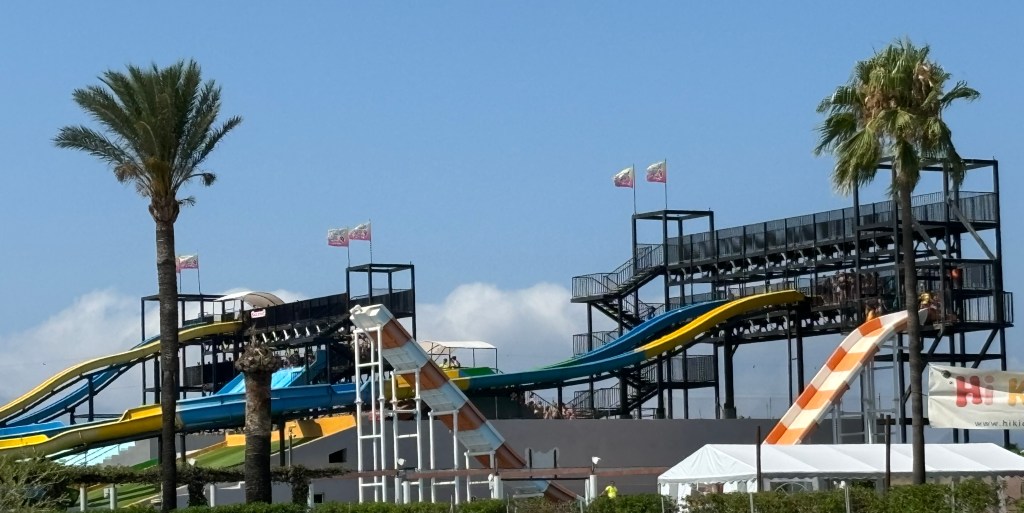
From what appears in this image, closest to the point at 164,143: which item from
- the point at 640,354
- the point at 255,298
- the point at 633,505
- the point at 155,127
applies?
the point at 155,127

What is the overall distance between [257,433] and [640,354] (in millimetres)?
22026

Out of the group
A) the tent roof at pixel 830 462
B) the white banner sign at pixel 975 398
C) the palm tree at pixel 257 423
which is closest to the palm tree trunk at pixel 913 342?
the tent roof at pixel 830 462

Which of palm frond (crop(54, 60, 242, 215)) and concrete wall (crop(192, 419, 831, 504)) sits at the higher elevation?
palm frond (crop(54, 60, 242, 215))

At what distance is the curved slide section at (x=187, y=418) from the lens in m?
46.3

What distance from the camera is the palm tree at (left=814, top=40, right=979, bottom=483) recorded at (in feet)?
100

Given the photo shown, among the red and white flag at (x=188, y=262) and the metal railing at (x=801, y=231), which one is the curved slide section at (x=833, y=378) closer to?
the metal railing at (x=801, y=231)

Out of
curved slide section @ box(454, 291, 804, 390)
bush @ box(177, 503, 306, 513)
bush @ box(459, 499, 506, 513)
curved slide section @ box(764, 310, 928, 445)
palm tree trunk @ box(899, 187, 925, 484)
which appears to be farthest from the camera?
curved slide section @ box(454, 291, 804, 390)

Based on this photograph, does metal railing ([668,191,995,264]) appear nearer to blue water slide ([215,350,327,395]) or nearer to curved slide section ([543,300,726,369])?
curved slide section ([543,300,726,369])

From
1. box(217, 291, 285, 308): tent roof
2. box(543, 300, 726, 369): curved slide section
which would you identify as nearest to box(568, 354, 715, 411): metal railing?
box(543, 300, 726, 369): curved slide section

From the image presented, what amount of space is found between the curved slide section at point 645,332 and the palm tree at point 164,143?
21.5m

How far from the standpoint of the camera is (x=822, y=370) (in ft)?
155

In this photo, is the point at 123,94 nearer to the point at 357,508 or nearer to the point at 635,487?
the point at 357,508

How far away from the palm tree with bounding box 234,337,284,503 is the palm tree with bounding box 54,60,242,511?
1.64 m

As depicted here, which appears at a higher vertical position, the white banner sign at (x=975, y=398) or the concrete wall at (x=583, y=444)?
the white banner sign at (x=975, y=398)
